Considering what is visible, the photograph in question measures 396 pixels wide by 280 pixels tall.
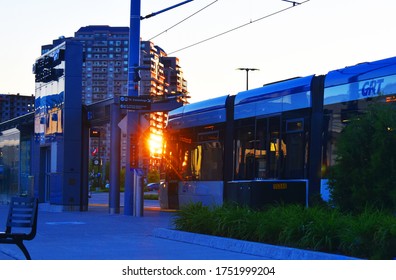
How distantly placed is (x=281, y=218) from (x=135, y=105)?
1245 cm

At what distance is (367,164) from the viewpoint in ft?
46.9

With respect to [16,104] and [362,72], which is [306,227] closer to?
[362,72]

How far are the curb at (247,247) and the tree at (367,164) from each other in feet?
6.70

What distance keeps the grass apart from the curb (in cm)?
33

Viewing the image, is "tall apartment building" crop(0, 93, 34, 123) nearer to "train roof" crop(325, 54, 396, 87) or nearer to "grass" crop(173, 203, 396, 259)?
"train roof" crop(325, 54, 396, 87)

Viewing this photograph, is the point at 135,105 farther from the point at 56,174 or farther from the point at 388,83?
the point at 388,83

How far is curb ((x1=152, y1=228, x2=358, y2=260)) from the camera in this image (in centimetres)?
1201

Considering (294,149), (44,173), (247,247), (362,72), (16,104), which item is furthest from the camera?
(16,104)

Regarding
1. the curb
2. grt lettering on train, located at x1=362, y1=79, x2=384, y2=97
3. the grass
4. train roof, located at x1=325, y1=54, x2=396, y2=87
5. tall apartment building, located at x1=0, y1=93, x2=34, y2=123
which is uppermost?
tall apartment building, located at x1=0, y1=93, x2=34, y2=123

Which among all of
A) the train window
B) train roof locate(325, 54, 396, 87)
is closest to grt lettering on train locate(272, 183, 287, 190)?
the train window

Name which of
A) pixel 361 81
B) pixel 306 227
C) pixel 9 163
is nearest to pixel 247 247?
pixel 306 227

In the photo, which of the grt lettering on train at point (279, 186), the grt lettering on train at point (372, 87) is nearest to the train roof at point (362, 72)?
the grt lettering on train at point (372, 87)

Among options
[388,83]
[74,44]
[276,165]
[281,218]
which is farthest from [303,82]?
[74,44]

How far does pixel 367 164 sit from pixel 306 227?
74.9 inches
